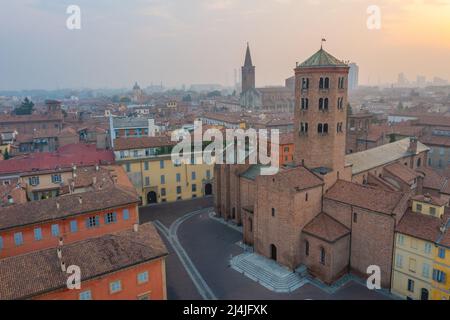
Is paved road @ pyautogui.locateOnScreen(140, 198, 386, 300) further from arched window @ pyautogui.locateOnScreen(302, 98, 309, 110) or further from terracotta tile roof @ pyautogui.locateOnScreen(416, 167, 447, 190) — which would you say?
terracotta tile roof @ pyautogui.locateOnScreen(416, 167, 447, 190)

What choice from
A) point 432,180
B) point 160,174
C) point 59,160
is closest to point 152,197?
point 160,174

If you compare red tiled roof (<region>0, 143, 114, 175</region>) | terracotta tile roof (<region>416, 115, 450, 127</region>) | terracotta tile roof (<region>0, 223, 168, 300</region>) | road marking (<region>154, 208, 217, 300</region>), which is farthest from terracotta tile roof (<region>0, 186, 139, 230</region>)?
terracotta tile roof (<region>416, 115, 450, 127</region>)

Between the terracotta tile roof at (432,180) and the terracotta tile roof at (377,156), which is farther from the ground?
the terracotta tile roof at (377,156)

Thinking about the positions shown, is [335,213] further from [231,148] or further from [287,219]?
[231,148]

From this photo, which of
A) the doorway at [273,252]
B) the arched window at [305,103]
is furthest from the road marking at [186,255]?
the arched window at [305,103]

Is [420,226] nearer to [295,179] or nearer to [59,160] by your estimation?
[295,179]

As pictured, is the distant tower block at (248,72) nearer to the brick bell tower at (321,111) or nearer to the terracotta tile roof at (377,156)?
the terracotta tile roof at (377,156)
